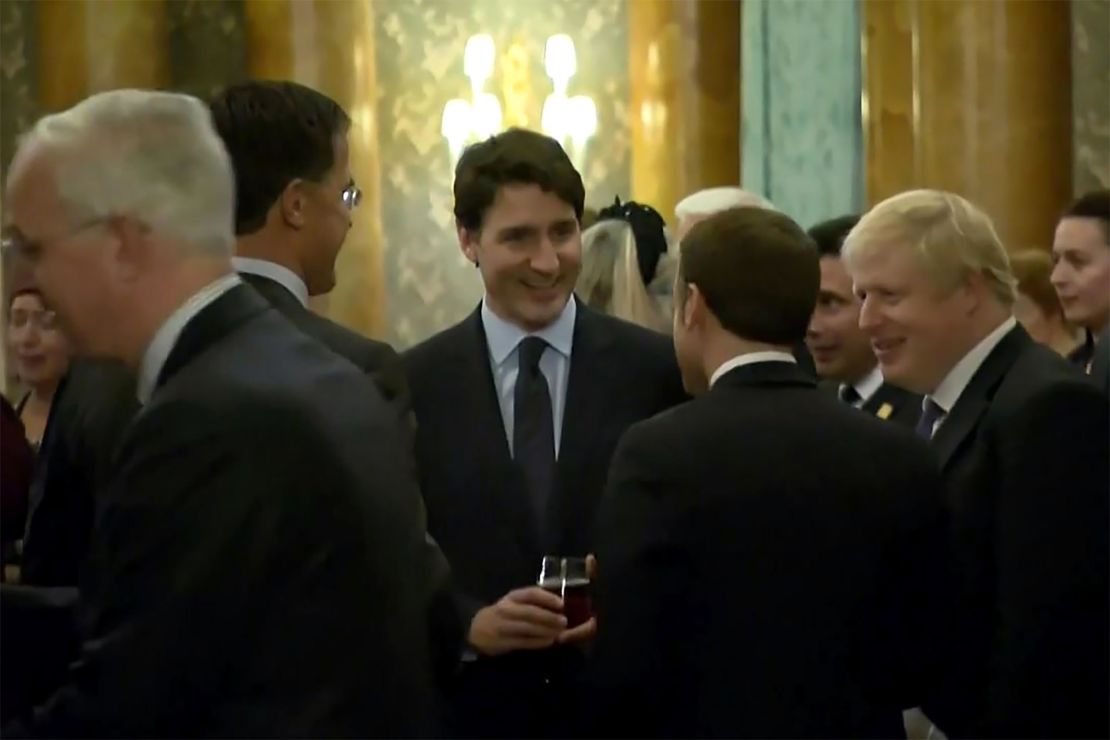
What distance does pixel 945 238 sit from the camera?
9.30ft

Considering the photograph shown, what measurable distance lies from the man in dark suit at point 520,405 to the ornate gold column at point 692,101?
190 inches

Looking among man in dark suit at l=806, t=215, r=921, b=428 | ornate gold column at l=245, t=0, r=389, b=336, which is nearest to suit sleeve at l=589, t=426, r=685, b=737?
man in dark suit at l=806, t=215, r=921, b=428


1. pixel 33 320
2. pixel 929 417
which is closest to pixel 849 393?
pixel 929 417

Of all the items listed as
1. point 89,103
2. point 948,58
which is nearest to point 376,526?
point 89,103

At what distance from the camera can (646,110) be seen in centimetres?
845

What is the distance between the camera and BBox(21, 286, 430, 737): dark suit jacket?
178 centimetres

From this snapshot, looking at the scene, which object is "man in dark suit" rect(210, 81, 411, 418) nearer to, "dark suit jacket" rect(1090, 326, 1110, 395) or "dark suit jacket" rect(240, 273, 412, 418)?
"dark suit jacket" rect(240, 273, 412, 418)

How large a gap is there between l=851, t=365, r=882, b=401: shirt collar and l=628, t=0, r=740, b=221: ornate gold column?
4274 millimetres

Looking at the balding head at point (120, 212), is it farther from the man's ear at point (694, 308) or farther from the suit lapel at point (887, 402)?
the suit lapel at point (887, 402)

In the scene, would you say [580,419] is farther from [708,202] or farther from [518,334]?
[708,202]

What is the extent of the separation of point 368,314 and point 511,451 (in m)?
4.60

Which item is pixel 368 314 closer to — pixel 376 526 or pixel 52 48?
pixel 52 48

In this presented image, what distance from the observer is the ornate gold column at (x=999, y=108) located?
5797 millimetres

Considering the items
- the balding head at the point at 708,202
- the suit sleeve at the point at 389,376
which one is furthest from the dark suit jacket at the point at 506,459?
the balding head at the point at 708,202
